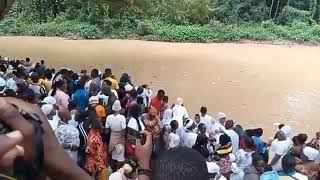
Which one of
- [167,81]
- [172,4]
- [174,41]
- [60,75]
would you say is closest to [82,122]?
[60,75]

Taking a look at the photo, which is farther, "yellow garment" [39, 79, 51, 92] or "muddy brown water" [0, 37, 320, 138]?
"muddy brown water" [0, 37, 320, 138]

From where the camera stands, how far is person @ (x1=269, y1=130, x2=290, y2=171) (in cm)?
577

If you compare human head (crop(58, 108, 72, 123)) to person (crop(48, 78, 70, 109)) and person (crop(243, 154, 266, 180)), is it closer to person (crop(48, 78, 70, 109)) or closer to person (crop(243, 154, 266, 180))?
person (crop(48, 78, 70, 109))

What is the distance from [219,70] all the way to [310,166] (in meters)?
12.9

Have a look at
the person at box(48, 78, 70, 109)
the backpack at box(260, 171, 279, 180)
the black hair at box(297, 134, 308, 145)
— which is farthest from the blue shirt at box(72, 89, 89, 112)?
the backpack at box(260, 171, 279, 180)

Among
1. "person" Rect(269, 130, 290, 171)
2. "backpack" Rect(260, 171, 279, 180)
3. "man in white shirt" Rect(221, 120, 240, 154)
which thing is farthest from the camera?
"man in white shirt" Rect(221, 120, 240, 154)

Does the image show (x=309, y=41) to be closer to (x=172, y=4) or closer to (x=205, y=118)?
(x=172, y=4)

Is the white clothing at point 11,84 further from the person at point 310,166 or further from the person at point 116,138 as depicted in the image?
the person at point 310,166

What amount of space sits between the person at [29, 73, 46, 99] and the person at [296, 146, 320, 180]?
3.87 m

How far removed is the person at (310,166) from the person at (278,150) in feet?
1.10

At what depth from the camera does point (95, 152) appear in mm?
5477

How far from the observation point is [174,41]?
28.2 meters

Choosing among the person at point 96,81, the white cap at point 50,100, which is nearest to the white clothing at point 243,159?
the white cap at point 50,100

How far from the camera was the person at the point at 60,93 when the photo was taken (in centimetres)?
711
